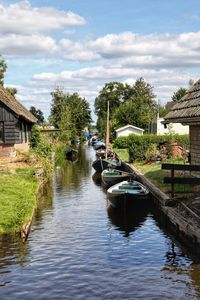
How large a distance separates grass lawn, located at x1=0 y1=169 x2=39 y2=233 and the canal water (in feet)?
2.18

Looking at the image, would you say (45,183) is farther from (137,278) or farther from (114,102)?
(114,102)

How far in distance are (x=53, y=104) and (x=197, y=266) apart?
262ft

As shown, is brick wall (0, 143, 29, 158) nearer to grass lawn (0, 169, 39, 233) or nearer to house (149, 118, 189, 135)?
grass lawn (0, 169, 39, 233)

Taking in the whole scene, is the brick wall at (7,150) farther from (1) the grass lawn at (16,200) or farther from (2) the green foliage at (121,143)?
(2) the green foliage at (121,143)

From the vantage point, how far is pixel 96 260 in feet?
48.2

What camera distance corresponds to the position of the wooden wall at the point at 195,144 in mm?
22109

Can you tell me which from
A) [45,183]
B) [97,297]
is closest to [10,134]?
[45,183]

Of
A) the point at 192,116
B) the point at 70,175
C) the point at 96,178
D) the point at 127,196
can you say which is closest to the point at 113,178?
the point at 96,178

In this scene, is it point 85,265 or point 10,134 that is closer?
point 85,265

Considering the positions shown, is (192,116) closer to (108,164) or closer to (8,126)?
(8,126)

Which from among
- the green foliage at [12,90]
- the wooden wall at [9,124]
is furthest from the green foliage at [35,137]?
the green foliage at [12,90]

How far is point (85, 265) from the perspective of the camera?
1417 cm

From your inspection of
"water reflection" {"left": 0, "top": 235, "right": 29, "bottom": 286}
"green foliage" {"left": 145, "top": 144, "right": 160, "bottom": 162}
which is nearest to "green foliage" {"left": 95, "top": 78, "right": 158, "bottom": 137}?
"green foliage" {"left": 145, "top": 144, "right": 160, "bottom": 162}

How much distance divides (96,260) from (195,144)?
9912 millimetres
